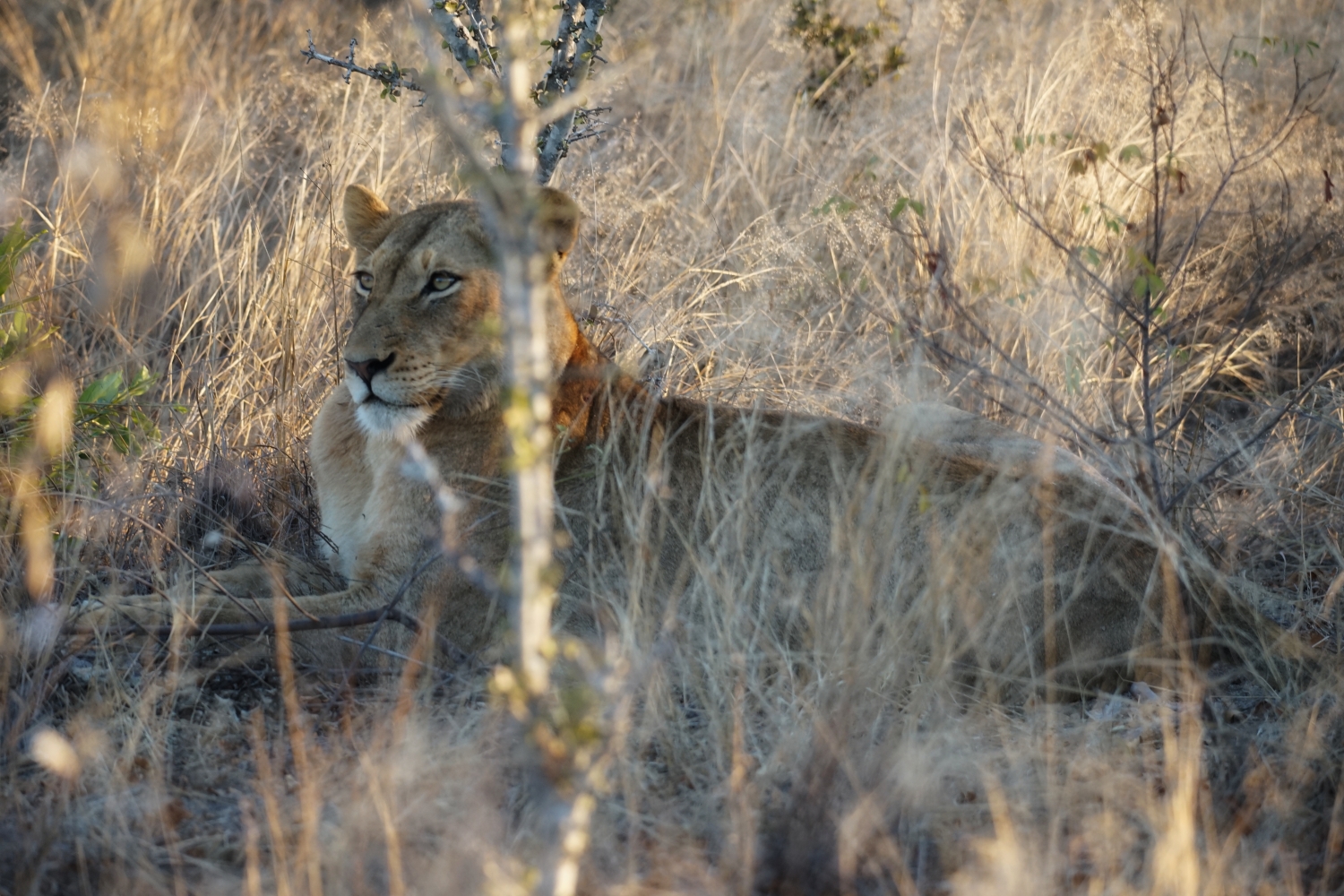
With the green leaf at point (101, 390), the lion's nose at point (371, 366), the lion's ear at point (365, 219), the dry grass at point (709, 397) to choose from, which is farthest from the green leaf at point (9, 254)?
the lion's nose at point (371, 366)

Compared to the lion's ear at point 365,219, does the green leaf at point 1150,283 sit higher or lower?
higher

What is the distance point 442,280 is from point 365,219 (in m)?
0.53

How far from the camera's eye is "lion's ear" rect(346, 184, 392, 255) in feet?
13.3

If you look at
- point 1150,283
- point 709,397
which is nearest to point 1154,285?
point 1150,283

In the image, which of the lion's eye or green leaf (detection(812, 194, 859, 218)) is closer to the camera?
the lion's eye

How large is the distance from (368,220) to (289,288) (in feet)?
4.28

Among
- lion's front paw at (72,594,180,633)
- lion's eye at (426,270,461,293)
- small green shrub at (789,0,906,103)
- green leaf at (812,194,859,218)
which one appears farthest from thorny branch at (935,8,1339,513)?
lion's front paw at (72,594,180,633)

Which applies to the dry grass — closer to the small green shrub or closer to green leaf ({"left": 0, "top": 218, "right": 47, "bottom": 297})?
the small green shrub

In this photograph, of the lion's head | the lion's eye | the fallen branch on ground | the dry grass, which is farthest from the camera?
the lion's eye

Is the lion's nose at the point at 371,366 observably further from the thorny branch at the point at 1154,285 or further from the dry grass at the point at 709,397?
the thorny branch at the point at 1154,285

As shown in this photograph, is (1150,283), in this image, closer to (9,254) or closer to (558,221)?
(558,221)

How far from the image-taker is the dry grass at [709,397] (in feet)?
8.27

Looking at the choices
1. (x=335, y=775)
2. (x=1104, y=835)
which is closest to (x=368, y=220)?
(x=335, y=775)

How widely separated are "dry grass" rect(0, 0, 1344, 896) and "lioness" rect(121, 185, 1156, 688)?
18cm
